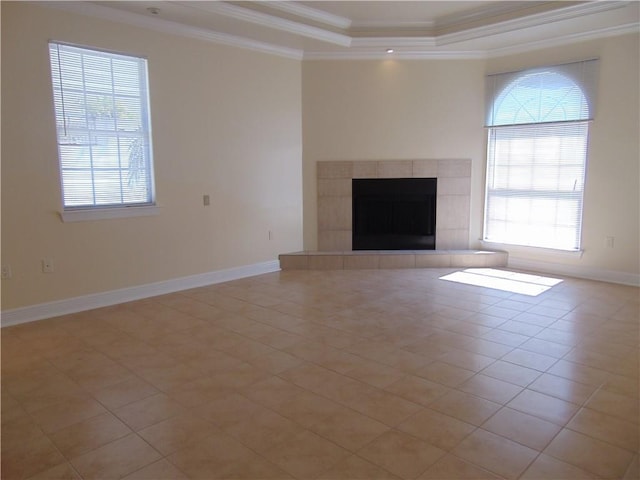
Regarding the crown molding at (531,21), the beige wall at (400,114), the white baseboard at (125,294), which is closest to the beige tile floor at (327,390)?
the white baseboard at (125,294)

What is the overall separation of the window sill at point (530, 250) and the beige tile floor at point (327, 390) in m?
1.01

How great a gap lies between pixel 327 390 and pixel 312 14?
3.95m

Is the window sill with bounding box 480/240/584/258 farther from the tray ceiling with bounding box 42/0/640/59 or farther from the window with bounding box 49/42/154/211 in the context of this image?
the window with bounding box 49/42/154/211

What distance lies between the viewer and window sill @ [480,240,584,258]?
214 inches

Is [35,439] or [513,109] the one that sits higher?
[513,109]

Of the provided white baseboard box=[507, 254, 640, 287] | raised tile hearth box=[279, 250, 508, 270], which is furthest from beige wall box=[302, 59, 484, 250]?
white baseboard box=[507, 254, 640, 287]

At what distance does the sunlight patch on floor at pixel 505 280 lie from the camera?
489 centimetres

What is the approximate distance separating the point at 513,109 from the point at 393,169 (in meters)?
1.60

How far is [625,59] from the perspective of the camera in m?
4.85

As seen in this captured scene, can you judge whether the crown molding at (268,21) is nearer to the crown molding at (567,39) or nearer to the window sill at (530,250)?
the crown molding at (567,39)

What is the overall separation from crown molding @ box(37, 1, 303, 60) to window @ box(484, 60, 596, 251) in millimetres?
2693

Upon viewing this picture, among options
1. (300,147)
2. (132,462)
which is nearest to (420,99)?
(300,147)

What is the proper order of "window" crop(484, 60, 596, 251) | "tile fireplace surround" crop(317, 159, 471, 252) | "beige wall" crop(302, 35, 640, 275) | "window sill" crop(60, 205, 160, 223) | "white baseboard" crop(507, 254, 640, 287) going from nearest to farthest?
1. "window sill" crop(60, 205, 160, 223)
2. "white baseboard" crop(507, 254, 640, 287)
3. "window" crop(484, 60, 596, 251)
4. "beige wall" crop(302, 35, 640, 275)
5. "tile fireplace surround" crop(317, 159, 471, 252)

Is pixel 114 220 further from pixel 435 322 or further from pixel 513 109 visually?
pixel 513 109
